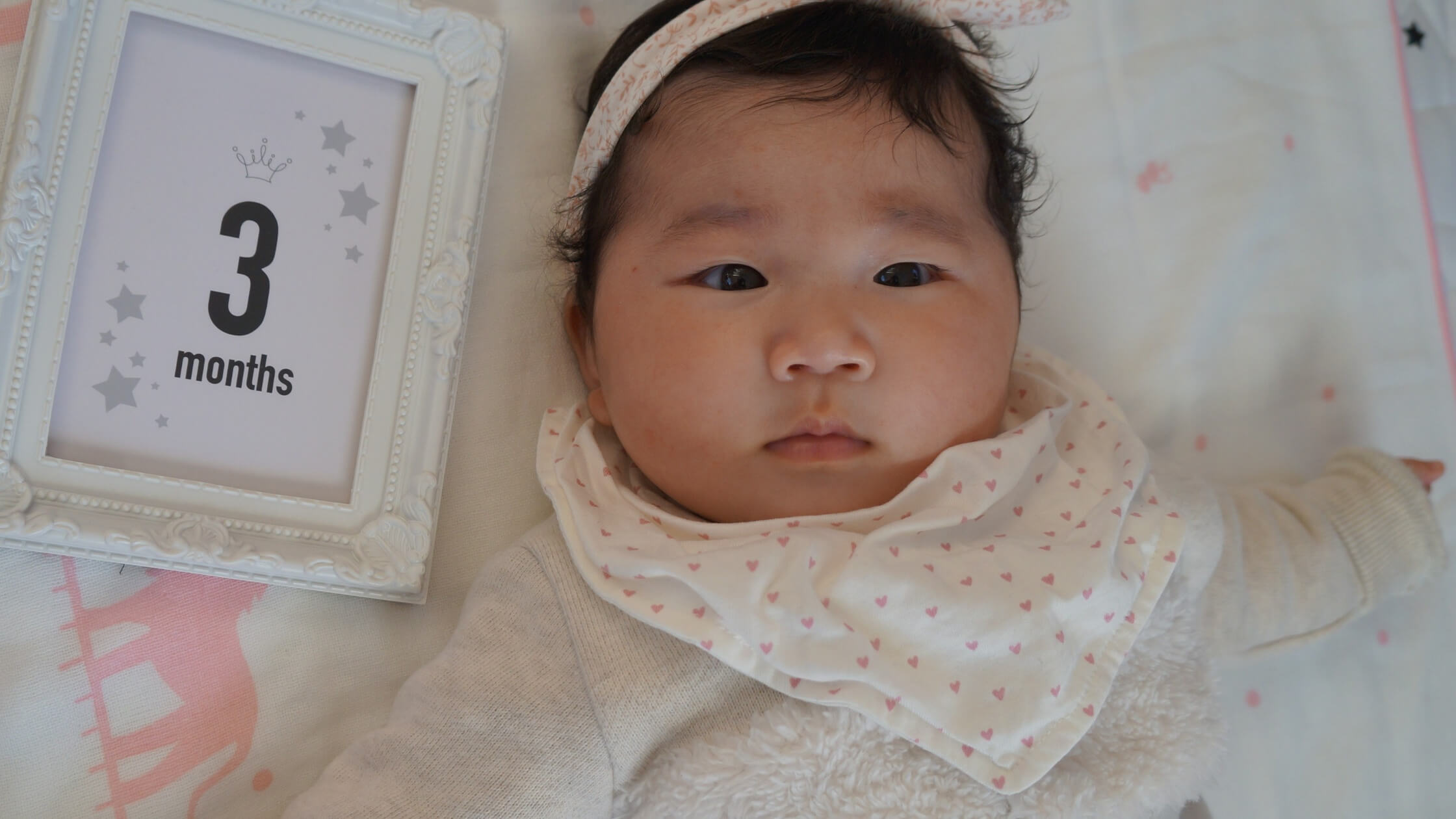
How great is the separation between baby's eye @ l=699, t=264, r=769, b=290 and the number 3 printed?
0.47 m

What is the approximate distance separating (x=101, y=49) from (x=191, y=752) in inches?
28.5

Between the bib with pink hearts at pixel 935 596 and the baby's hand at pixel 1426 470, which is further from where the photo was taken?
the baby's hand at pixel 1426 470

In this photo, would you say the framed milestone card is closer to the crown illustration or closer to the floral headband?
the crown illustration

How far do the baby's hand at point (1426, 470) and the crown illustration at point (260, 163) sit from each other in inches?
58.3

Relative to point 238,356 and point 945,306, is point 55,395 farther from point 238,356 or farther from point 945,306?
point 945,306

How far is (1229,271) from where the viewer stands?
1.50 metres

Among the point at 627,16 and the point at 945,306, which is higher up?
the point at 627,16

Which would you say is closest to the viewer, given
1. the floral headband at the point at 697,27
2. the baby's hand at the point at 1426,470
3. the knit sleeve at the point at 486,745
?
the knit sleeve at the point at 486,745

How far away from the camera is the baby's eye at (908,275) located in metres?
1.12

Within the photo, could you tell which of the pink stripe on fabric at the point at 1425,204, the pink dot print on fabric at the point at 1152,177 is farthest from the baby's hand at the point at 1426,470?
the pink dot print on fabric at the point at 1152,177

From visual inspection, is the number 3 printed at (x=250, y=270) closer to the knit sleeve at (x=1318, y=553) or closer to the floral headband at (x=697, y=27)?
the floral headband at (x=697, y=27)

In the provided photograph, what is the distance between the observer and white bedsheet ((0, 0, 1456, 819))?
104 cm

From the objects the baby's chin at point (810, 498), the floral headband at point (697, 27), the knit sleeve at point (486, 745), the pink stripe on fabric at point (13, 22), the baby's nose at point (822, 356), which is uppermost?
the floral headband at point (697, 27)

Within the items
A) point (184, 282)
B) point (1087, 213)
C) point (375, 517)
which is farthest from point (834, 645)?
point (1087, 213)
